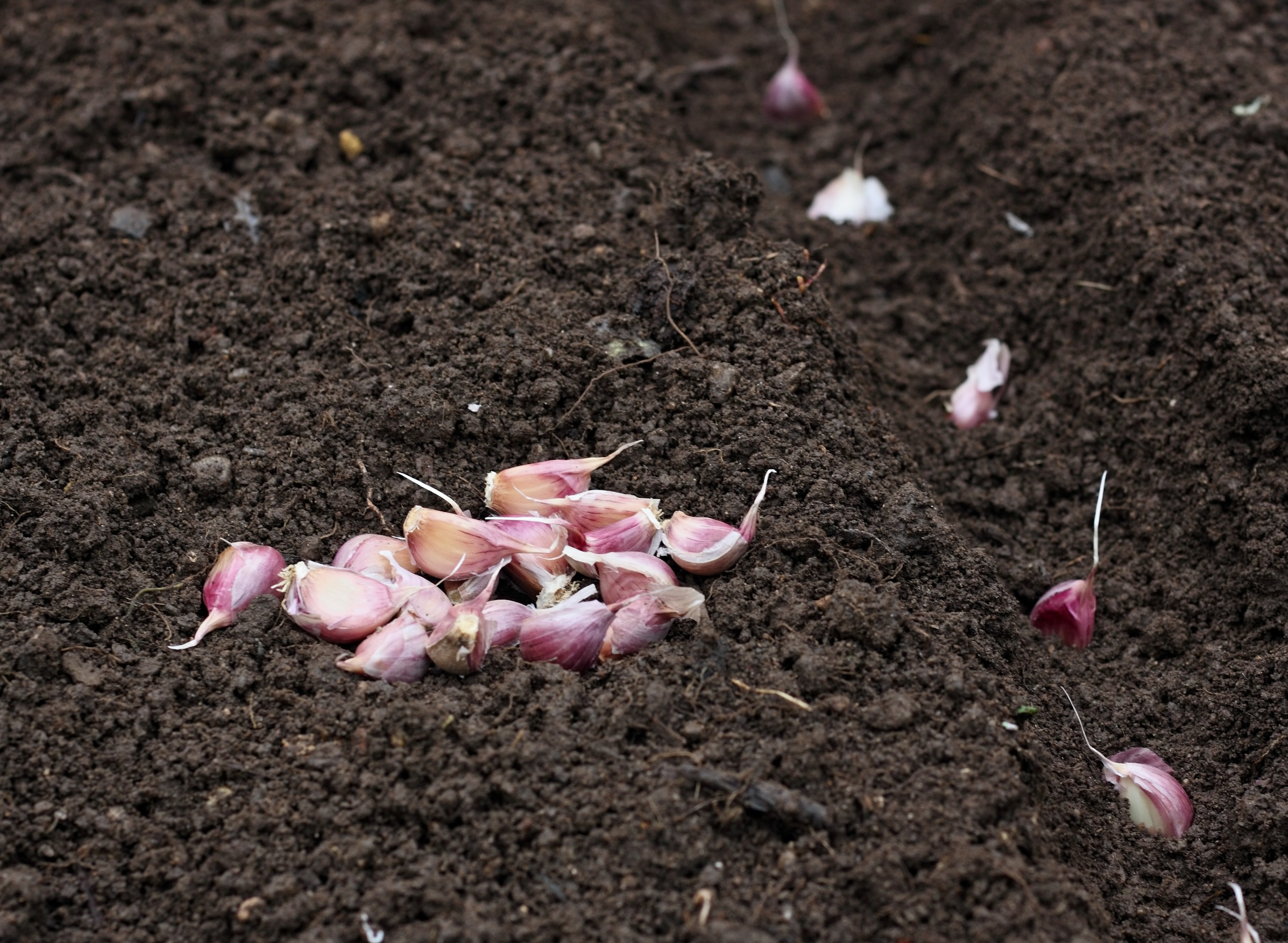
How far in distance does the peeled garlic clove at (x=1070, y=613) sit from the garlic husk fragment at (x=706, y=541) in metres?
0.71

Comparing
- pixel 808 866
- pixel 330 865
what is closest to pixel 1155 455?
pixel 808 866

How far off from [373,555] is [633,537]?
0.51m

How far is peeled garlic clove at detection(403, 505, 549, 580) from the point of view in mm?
2119

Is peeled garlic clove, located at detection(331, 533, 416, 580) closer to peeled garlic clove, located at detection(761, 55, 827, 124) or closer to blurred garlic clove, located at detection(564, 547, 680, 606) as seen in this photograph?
blurred garlic clove, located at detection(564, 547, 680, 606)

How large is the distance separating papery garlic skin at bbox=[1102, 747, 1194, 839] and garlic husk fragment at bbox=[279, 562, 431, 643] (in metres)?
1.37

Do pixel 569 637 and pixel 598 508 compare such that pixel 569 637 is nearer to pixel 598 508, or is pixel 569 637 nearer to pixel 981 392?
pixel 598 508

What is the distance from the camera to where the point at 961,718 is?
1.90 metres

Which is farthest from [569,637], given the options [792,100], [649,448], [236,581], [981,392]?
[792,100]

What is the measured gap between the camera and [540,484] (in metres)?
2.23

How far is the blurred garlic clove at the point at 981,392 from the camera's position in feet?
9.33

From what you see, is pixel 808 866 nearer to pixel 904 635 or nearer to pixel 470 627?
pixel 904 635

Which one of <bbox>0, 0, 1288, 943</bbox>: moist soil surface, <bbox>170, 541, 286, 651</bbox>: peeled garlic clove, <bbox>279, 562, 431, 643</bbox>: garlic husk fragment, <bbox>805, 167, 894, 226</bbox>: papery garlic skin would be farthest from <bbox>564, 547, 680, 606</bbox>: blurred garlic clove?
<bbox>805, 167, 894, 226</bbox>: papery garlic skin

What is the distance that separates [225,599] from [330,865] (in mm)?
594

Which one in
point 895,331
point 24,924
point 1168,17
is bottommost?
point 895,331
